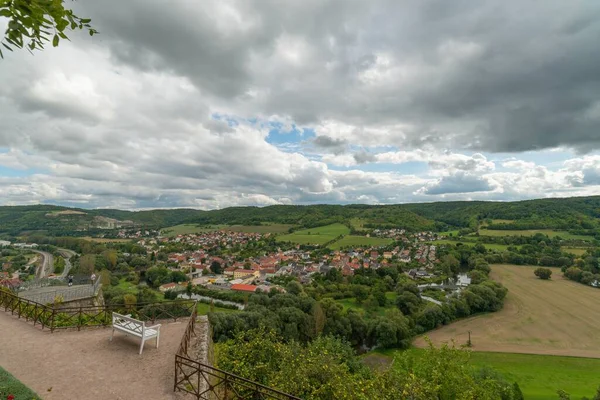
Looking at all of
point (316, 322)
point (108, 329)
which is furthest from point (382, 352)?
point (108, 329)

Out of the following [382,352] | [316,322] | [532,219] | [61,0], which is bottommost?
[382,352]

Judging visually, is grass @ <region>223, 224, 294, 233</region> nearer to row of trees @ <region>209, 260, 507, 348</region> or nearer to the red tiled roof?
the red tiled roof

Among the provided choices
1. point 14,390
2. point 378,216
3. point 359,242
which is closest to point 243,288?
point 14,390

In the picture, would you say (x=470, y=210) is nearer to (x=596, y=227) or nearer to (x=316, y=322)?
(x=596, y=227)

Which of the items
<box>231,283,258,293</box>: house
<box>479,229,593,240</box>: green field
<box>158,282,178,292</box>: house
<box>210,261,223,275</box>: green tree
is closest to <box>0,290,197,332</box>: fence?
<box>231,283,258,293</box>: house

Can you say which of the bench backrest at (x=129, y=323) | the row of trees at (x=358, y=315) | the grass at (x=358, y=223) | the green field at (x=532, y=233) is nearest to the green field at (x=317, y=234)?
the grass at (x=358, y=223)

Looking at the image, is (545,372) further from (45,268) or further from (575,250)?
(45,268)
